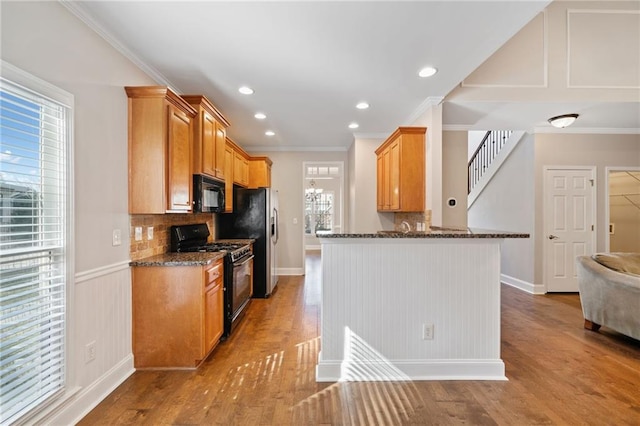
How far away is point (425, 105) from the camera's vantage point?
3445 millimetres

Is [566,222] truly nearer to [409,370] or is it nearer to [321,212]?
[409,370]

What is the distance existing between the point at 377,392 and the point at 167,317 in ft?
5.85

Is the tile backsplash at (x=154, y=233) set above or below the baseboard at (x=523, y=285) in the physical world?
above

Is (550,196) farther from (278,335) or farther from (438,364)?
(278,335)

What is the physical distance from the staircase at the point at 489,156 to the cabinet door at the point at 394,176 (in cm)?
238

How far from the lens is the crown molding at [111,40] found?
1.81 metres

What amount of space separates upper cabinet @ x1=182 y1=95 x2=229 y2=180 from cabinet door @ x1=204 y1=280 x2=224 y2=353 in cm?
119

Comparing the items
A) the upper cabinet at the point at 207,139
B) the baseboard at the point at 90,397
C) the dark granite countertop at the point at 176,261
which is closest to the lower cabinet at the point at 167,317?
the dark granite countertop at the point at 176,261

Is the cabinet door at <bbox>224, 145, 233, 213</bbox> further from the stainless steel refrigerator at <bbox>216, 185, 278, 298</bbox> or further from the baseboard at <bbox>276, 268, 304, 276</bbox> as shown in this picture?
the baseboard at <bbox>276, 268, 304, 276</bbox>

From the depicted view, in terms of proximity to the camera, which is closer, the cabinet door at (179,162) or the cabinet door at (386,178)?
the cabinet door at (179,162)

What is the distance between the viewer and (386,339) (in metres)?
2.32

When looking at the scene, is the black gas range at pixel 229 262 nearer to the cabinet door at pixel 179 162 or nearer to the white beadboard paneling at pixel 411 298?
the cabinet door at pixel 179 162

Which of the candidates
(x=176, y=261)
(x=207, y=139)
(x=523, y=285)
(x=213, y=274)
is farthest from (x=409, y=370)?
(x=523, y=285)

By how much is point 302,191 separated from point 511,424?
4.65 metres
